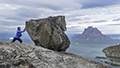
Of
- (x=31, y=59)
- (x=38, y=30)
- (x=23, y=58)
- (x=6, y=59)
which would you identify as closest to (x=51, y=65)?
(x=31, y=59)

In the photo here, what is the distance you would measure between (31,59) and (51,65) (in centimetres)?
271

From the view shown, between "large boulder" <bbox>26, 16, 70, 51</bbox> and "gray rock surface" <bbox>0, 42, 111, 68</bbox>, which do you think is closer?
"gray rock surface" <bbox>0, 42, 111, 68</bbox>

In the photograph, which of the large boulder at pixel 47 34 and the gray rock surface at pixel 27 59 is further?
the large boulder at pixel 47 34

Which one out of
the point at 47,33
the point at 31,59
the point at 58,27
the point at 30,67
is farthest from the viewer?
the point at 58,27

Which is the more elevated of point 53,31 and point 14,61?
point 53,31

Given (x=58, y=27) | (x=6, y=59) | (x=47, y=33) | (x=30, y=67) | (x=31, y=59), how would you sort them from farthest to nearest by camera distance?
(x=58, y=27) < (x=47, y=33) < (x=31, y=59) < (x=30, y=67) < (x=6, y=59)

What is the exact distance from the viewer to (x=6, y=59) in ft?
39.7

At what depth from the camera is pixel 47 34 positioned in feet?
73.3

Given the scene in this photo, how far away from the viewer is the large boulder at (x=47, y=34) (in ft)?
73.8

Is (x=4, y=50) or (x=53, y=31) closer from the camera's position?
(x=4, y=50)

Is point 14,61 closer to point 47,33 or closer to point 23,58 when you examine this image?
point 23,58

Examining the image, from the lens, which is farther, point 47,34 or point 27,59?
point 47,34

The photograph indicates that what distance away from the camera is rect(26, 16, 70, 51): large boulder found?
2250 cm

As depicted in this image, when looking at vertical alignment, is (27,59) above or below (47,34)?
below
